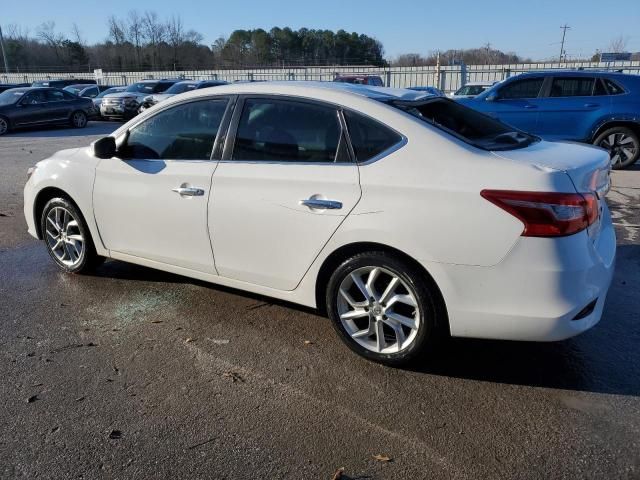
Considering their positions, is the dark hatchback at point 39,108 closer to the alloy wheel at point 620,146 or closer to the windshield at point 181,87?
the windshield at point 181,87

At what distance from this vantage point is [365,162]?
313 centimetres

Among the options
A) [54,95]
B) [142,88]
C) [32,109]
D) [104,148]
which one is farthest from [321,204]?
[142,88]

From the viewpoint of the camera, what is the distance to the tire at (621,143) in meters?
9.59

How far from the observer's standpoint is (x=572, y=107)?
9.80 m

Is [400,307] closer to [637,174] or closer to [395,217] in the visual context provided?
[395,217]

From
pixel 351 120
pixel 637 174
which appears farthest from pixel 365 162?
pixel 637 174

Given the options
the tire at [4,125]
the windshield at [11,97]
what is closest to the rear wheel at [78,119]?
the windshield at [11,97]

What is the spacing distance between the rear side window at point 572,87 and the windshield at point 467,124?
716 centimetres

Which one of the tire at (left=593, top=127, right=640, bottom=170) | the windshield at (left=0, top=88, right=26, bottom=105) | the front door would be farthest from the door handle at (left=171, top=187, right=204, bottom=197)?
the windshield at (left=0, top=88, right=26, bottom=105)

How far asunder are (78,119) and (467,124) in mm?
19341

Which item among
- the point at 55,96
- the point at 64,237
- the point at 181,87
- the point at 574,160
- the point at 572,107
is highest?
the point at 574,160

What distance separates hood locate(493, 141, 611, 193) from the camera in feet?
9.32

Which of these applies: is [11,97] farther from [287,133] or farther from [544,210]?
[544,210]

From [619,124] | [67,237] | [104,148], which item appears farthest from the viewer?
[619,124]
